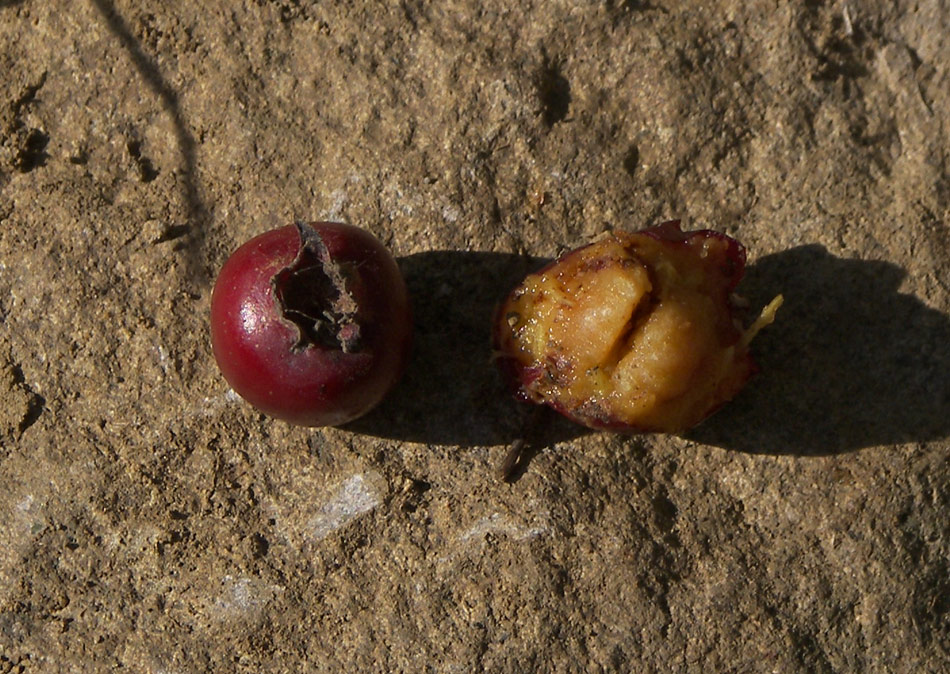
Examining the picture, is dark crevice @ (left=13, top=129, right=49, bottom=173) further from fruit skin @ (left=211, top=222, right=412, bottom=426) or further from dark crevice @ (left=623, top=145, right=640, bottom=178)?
dark crevice @ (left=623, top=145, right=640, bottom=178)

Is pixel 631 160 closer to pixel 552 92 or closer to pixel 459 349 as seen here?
pixel 552 92

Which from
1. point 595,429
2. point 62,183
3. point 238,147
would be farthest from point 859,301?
point 62,183

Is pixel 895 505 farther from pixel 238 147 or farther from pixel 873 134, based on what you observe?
pixel 238 147

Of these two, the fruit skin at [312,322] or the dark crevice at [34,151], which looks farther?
the dark crevice at [34,151]

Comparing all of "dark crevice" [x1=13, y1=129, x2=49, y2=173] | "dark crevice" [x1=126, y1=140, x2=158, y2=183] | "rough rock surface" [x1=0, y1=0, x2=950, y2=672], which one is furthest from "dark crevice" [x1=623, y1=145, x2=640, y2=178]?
"dark crevice" [x1=13, y1=129, x2=49, y2=173]

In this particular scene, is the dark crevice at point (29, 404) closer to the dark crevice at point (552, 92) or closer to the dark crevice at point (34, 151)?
the dark crevice at point (34, 151)

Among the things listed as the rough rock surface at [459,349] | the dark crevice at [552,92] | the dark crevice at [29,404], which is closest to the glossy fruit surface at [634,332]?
the rough rock surface at [459,349]
